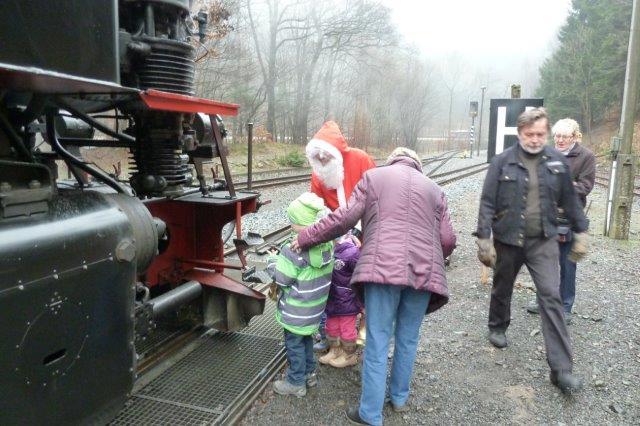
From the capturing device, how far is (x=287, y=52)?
32.6 meters

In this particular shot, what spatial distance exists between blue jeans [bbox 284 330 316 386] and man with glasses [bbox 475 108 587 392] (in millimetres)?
1398

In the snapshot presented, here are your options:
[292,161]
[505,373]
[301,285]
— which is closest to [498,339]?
[505,373]

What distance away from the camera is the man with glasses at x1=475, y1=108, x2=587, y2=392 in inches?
138

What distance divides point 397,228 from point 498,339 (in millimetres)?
1827

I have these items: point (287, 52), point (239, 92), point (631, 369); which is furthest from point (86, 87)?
point (287, 52)

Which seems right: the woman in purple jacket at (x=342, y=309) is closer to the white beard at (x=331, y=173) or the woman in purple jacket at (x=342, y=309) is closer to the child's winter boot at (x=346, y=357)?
the child's winter boot at (x=346, y=357)

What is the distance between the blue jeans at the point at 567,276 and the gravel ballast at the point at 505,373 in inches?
9.0

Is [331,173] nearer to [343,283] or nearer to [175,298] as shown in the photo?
[343,283]

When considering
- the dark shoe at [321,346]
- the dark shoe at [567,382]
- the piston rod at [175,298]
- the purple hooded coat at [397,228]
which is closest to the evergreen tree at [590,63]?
the dark shoe at [567,382]

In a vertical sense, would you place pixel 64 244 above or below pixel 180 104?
below

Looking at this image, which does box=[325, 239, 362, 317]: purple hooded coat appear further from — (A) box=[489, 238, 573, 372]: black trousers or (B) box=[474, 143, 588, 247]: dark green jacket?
(A) box=[489, 238, 573, 372]: black trousers

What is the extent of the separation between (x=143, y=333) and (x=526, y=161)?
9.05 ft

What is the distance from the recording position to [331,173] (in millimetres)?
3727

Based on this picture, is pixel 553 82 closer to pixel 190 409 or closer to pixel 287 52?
pixel 287 52
